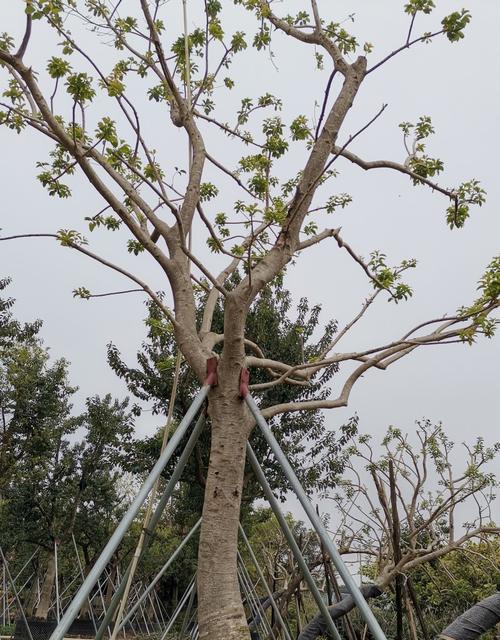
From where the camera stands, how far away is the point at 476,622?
111 inches

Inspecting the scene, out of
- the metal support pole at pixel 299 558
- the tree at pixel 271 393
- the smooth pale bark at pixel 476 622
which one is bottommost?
the smooth pale bark at pixel 476 622

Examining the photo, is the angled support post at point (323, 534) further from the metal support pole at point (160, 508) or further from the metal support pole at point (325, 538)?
the metal support pole at point (160, 508)

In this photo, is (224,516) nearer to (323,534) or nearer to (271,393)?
(323,534)

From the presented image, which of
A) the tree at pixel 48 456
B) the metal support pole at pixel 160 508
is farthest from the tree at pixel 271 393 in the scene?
the metal support pole at pixel 160 508

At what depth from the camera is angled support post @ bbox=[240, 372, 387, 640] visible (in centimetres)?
226

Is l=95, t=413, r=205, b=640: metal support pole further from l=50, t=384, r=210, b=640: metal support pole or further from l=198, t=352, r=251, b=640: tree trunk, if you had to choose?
l=50, t=384, r=210, b=640: metal support pole

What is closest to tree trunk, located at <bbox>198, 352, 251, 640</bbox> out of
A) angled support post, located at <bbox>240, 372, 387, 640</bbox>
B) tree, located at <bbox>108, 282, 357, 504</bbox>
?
angled support post, located at <bbox>240, 372, 387, 640</bbox>

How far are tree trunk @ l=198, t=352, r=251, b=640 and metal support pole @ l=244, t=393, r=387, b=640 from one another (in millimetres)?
133

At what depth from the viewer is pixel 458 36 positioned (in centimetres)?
348

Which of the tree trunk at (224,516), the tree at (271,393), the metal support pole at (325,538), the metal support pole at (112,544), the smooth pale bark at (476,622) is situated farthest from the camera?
the tree at (271,393)

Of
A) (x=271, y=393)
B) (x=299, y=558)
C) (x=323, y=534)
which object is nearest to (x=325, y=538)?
(x=323, y=534)

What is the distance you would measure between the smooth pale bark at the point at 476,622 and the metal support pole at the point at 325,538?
0.64 m

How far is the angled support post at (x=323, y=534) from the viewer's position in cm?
226

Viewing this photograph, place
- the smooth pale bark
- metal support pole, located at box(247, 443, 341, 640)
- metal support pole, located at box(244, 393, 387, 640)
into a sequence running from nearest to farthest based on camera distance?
metal support pole, located at box(244, 393, 387, 640), the smooth pale bark, metal support pole, located at box(247, 443, 341, 640)
